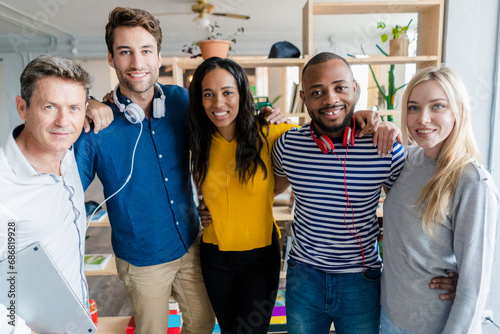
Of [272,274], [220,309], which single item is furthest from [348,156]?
[220,309]

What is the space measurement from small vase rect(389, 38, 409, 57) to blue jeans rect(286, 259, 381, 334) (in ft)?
5.90

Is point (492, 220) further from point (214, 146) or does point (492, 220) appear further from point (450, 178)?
point (214, 146)

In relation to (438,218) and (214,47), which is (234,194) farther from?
(214,47)

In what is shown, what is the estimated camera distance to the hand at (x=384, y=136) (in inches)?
47.6

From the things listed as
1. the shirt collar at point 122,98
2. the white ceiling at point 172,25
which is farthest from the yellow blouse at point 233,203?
the white ceiling at point 172,25

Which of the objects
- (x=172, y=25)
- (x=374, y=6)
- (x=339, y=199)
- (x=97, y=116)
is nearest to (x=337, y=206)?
(x=339, y=199)

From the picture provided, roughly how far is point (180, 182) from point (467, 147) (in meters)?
1.12

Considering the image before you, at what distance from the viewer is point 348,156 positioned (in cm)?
130

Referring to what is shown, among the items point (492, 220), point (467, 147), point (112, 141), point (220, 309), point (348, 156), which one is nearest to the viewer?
point (492, 220)

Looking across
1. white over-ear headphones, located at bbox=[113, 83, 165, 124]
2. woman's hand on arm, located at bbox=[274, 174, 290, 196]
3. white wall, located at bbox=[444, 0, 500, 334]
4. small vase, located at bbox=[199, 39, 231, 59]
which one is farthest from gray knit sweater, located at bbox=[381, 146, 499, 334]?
small vase, located at bbox=[199, 39, 231, 59]

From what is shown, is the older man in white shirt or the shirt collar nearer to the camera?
the older man in white shirt

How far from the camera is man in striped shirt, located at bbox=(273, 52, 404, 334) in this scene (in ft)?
4.22

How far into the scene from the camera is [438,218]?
107 centimetres

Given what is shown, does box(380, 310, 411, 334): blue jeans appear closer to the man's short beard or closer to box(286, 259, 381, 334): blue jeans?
box(286, 259, 381, 334): blue jeans
